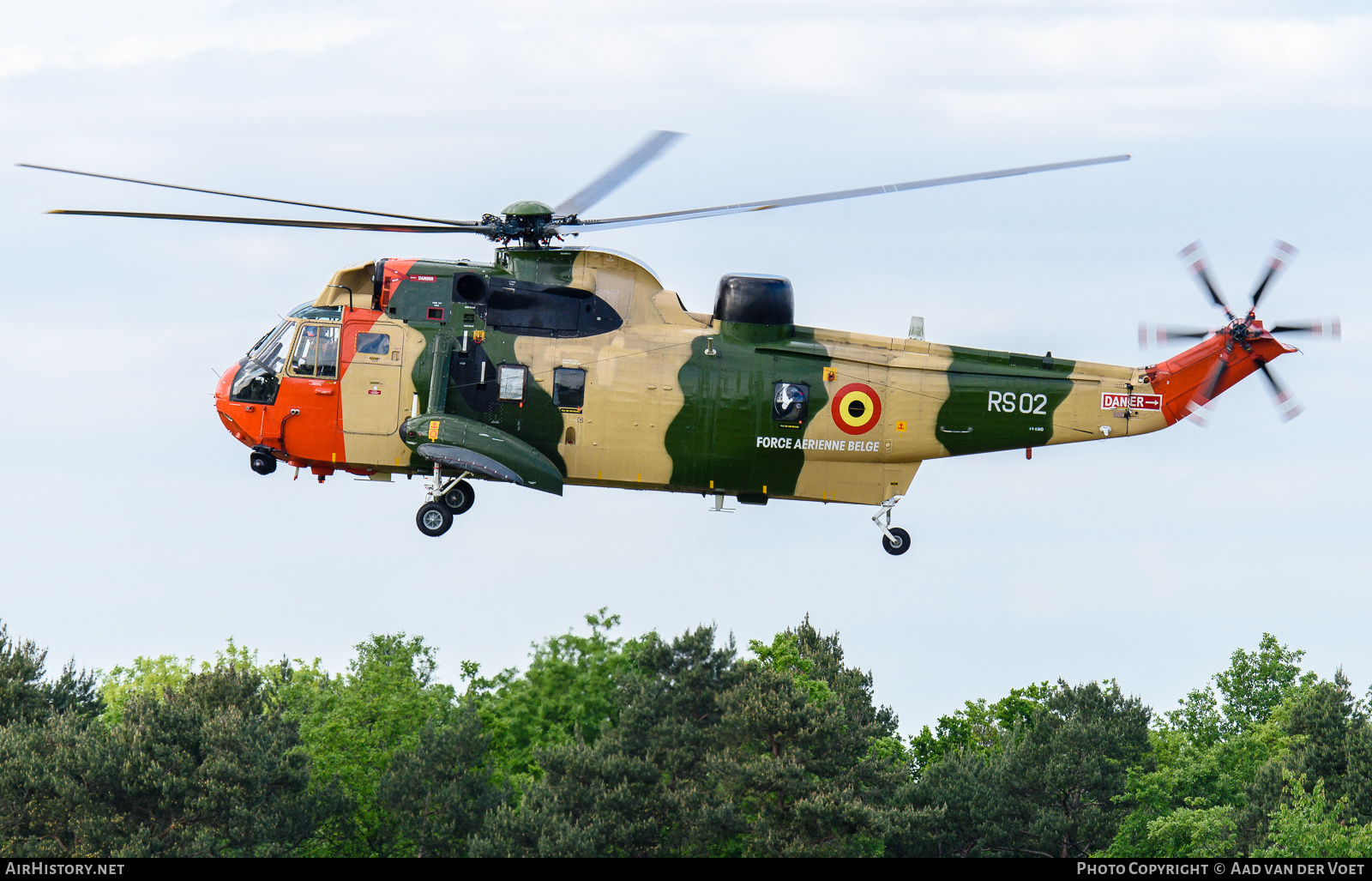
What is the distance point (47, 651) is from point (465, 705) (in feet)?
65.2

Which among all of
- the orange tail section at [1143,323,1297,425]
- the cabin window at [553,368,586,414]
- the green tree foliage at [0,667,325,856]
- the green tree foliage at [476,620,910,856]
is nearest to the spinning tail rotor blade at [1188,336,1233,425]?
the orange tail section at [1143,323,1297,425]

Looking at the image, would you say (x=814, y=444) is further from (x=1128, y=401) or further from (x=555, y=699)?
(x=555, y=699)

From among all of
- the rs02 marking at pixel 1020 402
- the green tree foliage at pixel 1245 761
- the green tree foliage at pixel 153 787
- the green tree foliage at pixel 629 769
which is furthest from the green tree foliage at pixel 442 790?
the rs02 marking at pixel 1020 402

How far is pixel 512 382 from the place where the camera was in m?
31.1

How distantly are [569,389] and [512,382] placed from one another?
1062 millimetres

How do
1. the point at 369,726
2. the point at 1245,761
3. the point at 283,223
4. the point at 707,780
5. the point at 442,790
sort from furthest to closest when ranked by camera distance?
the point at 1245,761
the point at 369,726
the point at 442,790
the point at 707,780
the point at 283,223

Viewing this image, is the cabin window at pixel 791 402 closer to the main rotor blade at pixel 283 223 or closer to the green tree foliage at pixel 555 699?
the main rotor blade at pixel 283 223

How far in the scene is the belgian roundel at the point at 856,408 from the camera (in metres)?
31.8

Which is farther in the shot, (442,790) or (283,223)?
(442,790)

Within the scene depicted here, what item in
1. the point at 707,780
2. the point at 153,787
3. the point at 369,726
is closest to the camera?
the point at 153,787

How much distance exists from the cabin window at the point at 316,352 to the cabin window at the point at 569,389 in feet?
13.6

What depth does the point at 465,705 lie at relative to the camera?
7938 cm

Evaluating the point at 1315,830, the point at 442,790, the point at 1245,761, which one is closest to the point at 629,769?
the point at 442,790

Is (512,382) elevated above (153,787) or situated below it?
above
